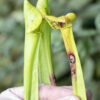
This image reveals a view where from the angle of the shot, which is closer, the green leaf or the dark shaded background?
the green leaf

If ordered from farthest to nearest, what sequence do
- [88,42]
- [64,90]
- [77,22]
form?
[77,22] → [88,42] → [64,90]

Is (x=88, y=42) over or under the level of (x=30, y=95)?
over

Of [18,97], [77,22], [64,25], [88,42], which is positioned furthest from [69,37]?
[77,22]

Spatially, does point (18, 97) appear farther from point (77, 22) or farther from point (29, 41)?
point (77, 22)

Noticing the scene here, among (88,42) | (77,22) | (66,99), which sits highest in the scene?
(77,22)

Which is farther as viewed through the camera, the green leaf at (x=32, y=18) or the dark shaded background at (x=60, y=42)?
the dark shaded background at (x=60, y=42)

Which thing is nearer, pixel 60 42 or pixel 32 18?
pixel 32 18

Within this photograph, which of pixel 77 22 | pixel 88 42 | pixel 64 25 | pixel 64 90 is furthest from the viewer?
pixel 77 22

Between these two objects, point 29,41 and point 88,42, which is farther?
point 88,42
